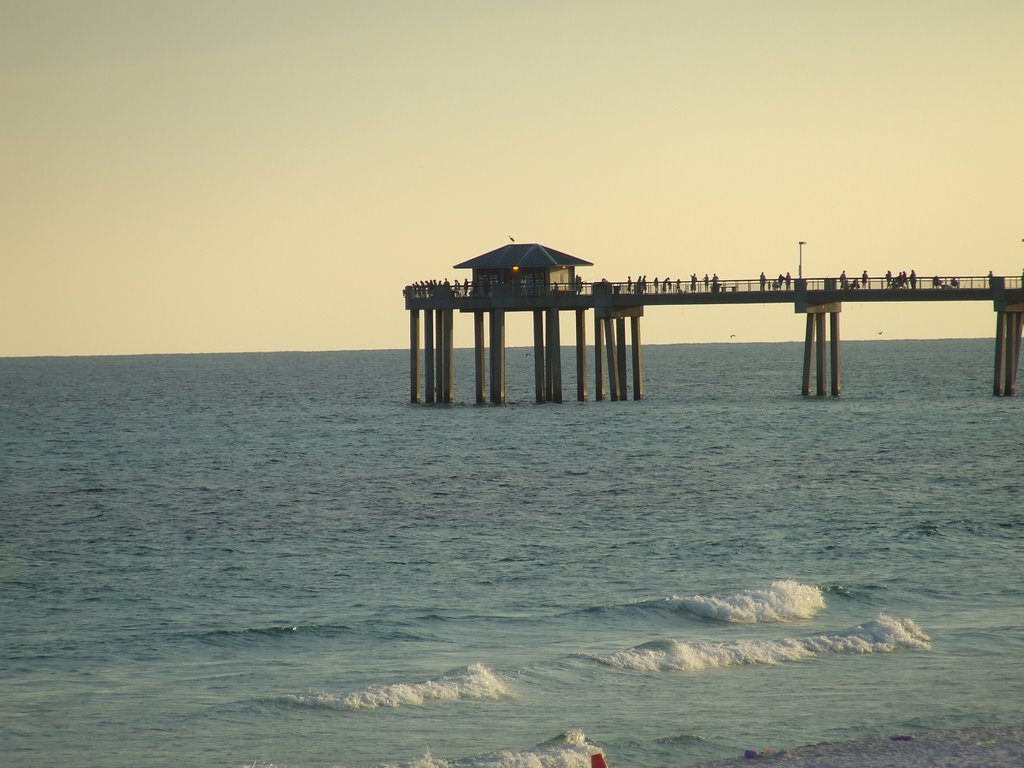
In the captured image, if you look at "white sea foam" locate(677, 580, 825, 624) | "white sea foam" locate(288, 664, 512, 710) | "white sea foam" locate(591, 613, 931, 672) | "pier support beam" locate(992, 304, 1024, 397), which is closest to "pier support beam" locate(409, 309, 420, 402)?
"pier support beam" locate(992, 304, 1024, 397)

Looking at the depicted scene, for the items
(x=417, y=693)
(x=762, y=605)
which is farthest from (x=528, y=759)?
(x=762, y=605)

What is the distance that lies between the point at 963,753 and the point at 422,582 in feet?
48.0

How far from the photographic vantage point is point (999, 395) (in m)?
73.4

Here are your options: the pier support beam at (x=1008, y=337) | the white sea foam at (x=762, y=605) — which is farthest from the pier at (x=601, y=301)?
the white sea foam at (x=762, y=605)

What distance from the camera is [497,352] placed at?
6981cm

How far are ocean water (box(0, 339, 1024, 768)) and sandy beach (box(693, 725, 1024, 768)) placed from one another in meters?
0.55

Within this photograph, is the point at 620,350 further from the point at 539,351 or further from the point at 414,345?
the point at 414,345

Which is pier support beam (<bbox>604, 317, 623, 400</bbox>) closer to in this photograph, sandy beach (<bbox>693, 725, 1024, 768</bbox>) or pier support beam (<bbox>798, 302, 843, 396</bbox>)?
pier support beam (<bbox>798, 302, 843, 396</bbox>)

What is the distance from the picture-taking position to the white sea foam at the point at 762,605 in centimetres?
2495

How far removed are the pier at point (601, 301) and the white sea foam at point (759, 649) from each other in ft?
133

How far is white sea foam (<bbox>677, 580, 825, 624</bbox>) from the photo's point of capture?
982 inches

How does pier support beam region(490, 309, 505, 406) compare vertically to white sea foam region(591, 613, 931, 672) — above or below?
above

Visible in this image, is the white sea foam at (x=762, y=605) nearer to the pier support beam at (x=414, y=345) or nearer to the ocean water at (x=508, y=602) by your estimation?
the ocean water at (x=508, y=602)

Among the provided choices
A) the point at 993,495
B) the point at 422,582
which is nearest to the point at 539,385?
the point at 993,495
